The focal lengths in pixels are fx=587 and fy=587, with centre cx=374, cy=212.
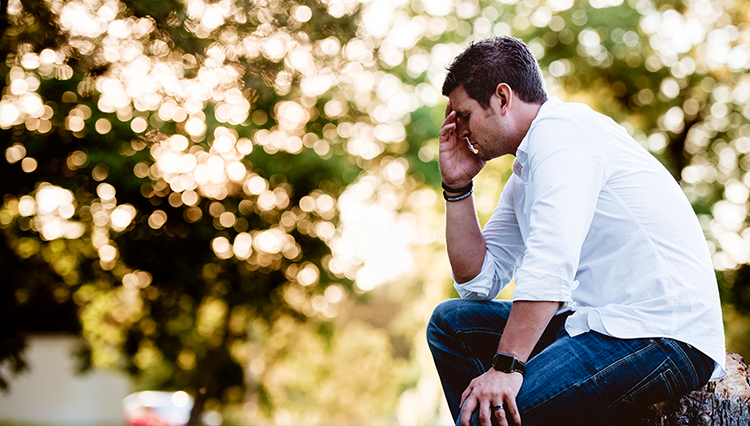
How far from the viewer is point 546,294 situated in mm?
1558

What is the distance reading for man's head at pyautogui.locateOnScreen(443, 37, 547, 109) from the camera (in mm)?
1983

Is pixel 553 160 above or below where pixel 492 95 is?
below

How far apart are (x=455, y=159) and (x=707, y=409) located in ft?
3.91

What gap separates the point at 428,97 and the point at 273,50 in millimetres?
5827

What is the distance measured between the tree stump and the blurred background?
4.31m

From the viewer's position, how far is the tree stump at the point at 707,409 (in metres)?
1.79

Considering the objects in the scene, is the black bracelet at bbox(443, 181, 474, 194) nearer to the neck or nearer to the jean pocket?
the neck

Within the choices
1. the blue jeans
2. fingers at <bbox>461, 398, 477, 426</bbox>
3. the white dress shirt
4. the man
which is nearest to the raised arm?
the man

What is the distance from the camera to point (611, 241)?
67.7 inches

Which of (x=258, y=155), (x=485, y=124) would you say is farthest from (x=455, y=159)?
(x=258, y=155)

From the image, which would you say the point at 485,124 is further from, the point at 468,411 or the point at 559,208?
the point at 468,411

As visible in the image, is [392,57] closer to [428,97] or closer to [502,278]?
[428,97]

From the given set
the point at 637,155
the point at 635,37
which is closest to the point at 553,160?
the point at 637,155

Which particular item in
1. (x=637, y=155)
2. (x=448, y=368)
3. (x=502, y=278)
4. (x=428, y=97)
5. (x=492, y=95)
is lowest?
(x=448, y=368)
